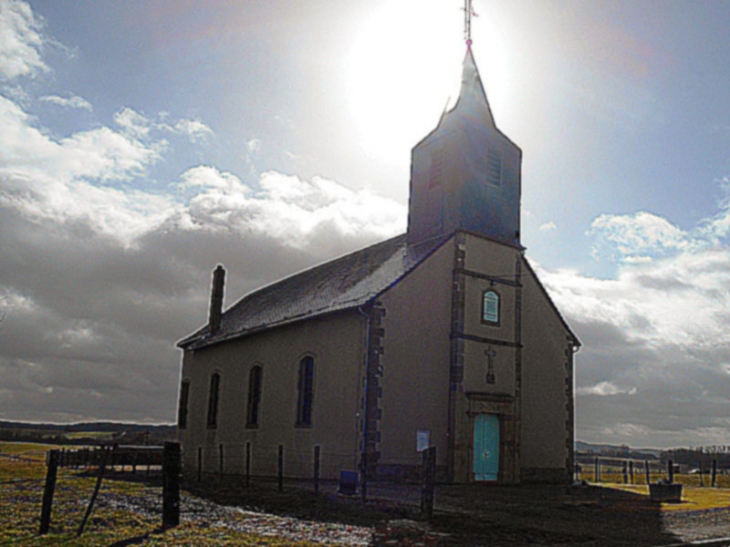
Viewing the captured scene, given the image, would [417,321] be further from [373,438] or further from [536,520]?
[536,520]

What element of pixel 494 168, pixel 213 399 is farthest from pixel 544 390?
pixel 213 399

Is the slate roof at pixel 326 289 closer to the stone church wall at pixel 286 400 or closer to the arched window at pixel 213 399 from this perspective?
the stone church wall at pixel 286 400

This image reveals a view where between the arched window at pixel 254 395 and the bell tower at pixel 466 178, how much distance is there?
23.3ft

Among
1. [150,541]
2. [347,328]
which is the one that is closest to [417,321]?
[347,328]

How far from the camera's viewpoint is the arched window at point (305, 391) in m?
23.2

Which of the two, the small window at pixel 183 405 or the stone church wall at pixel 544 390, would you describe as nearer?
the stone church wall at pixel 544 390

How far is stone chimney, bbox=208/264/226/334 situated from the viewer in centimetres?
3288

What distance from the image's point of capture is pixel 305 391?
23484mm

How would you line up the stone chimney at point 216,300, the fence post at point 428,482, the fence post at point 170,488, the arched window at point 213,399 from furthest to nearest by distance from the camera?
the stone chimney at point 216,300 < the arched window at point 213,399 < the fence post at point 428,482 < the fence post at point 170,488

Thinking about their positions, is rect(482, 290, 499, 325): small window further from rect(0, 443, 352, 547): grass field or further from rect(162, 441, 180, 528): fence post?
rect(162, 441, 180, 528): fence post

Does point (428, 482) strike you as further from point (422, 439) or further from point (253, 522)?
point (422, 439)

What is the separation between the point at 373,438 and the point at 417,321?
3.67 meters

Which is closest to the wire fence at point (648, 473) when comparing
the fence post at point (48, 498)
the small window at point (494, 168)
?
the small window at point (494, 168)

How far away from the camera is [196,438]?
31.1m
